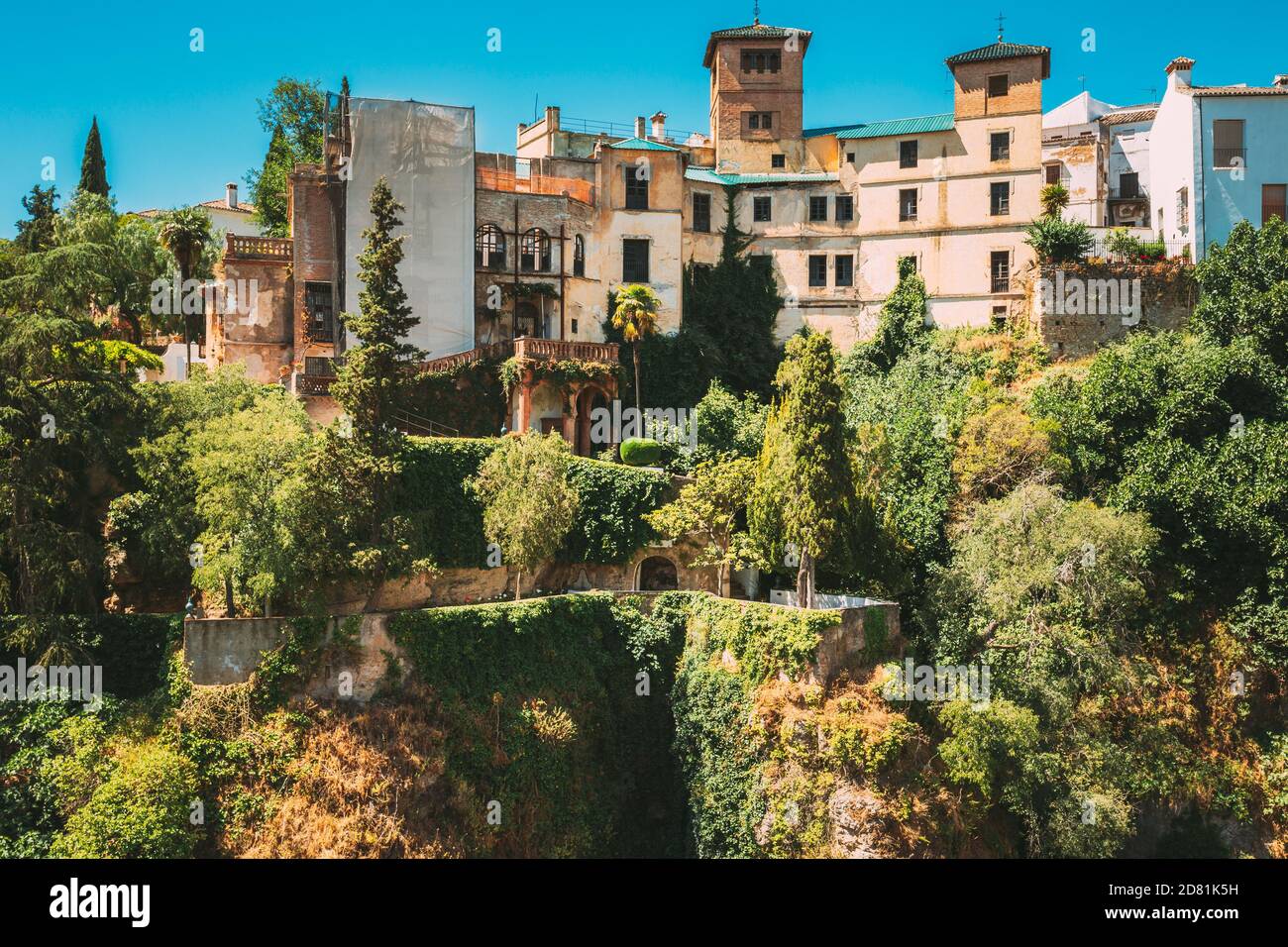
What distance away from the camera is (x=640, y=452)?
133ft

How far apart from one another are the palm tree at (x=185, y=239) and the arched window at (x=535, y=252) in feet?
40.2

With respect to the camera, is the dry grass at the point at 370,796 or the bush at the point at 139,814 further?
the dry grass at the point at 370,796

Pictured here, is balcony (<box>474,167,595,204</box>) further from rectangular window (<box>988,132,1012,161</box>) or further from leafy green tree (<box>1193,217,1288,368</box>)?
leafy green tree (<box>1193,217,1288,368</box>)

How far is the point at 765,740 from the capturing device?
105ft

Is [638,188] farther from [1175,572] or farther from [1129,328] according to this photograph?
[1175,572]

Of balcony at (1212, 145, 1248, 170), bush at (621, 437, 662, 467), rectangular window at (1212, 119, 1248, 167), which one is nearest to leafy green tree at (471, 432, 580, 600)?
bush at (621, 437, 662, 467)

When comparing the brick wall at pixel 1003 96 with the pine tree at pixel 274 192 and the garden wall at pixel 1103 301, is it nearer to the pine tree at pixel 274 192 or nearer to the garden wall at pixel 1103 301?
the garden wall at pixel 1103 301

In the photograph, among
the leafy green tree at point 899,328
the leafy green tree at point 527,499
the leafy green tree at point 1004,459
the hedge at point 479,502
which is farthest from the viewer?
the leafy green tree at point 899,328

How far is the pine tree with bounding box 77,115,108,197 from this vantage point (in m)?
59.1

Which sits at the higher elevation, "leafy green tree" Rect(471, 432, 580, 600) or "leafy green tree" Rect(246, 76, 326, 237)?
"leafy green tree" Rect(246, 76, 326, 237)

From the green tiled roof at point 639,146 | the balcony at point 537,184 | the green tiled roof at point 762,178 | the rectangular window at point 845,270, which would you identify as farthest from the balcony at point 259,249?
the rectangular window at point 845,270

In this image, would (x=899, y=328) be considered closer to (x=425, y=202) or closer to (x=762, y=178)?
(x=762, y=178)

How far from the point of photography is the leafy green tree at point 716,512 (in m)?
36.1

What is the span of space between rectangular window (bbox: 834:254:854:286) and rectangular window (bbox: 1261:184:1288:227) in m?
16.0
